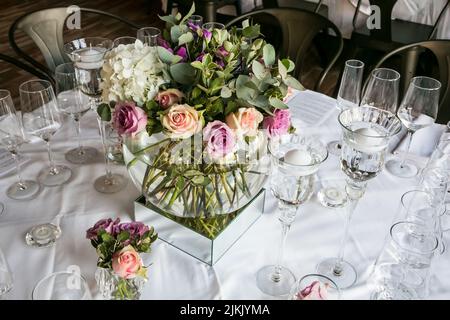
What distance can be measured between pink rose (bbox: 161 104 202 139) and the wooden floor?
254 cm

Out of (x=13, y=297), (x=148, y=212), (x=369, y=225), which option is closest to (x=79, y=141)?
(x=148, y=212)

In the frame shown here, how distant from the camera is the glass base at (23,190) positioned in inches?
46.8

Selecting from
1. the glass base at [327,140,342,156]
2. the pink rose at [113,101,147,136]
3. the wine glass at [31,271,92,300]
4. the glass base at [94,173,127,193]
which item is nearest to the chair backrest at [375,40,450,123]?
the glass base at [327,140,342,156]

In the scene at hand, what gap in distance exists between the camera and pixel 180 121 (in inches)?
33.7

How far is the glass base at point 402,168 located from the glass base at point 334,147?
147 millimetres

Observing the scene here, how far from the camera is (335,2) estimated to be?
3.17 metres

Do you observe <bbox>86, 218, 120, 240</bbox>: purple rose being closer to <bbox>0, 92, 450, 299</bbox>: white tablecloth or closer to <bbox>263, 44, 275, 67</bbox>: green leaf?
<bbox>0, 92, 450, 299</bbox>: white tablecloth

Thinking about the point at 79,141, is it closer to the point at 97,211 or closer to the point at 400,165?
the point at 97,211

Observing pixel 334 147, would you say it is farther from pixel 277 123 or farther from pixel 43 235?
pixel 43 235

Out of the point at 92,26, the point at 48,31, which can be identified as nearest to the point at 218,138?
the point at 48,31

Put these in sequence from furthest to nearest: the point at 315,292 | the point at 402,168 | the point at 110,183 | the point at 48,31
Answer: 1. the point at 48,31
2. the point at 402,168
3. the point at 110,183
4. the point at 315,292

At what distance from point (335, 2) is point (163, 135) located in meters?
2.59

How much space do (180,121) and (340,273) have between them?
0.49m

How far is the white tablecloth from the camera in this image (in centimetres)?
98
